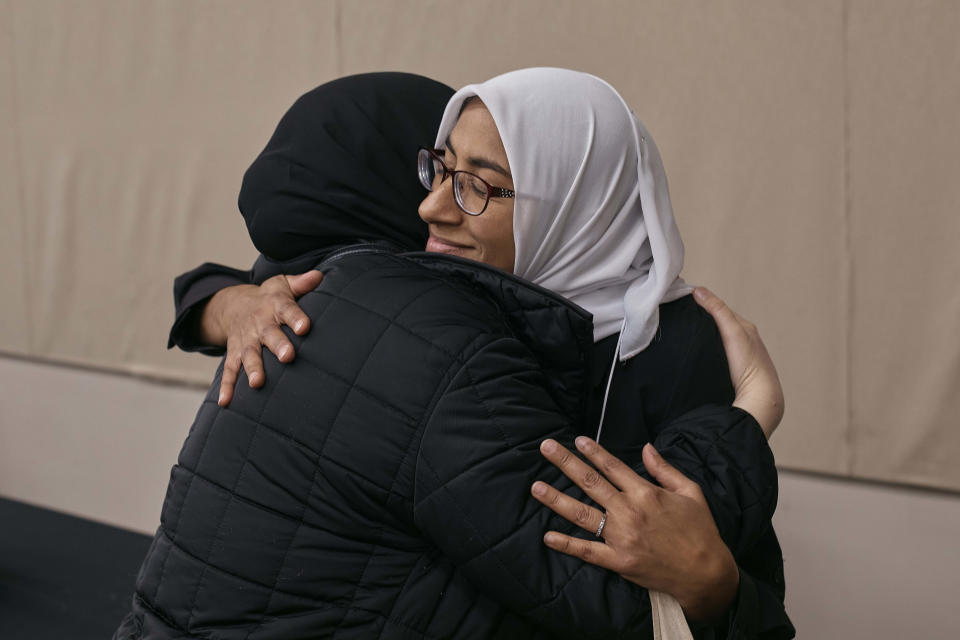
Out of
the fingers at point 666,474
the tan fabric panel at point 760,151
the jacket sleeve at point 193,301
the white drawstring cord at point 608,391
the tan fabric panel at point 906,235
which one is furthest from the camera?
the tan fabric panel at point 760,151

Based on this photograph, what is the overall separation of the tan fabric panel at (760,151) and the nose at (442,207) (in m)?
1.46

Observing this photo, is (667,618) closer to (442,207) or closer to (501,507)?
(501,507)

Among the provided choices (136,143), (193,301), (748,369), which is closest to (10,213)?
(136,143)

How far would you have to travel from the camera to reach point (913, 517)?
2717 millimetres

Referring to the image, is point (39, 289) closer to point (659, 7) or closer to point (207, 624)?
point (659, 7)

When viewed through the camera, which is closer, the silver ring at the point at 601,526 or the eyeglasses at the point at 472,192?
the silver ring at the point at 601,526

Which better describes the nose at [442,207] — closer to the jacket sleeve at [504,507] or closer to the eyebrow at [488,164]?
the eyebrow at [488,164]

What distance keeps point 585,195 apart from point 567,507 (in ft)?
2.11

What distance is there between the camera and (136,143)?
4.31 metres

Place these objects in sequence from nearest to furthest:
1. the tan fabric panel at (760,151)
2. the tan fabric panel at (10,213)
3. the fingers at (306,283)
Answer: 1. the fingers at (306,283)
2. the tan fabric panel at (760,151)
3. the tan fabric panel at (10,213)

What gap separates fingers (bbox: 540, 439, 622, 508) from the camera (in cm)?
124

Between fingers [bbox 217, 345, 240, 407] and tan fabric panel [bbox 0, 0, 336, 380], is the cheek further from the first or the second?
tan fabric panel [bbox 0, 0, 336, 380]

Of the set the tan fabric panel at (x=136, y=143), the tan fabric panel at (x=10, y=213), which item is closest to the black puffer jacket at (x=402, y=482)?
the tan fabric panel at (x=136, y=143)

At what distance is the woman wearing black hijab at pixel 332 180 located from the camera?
→ 1706 mm
